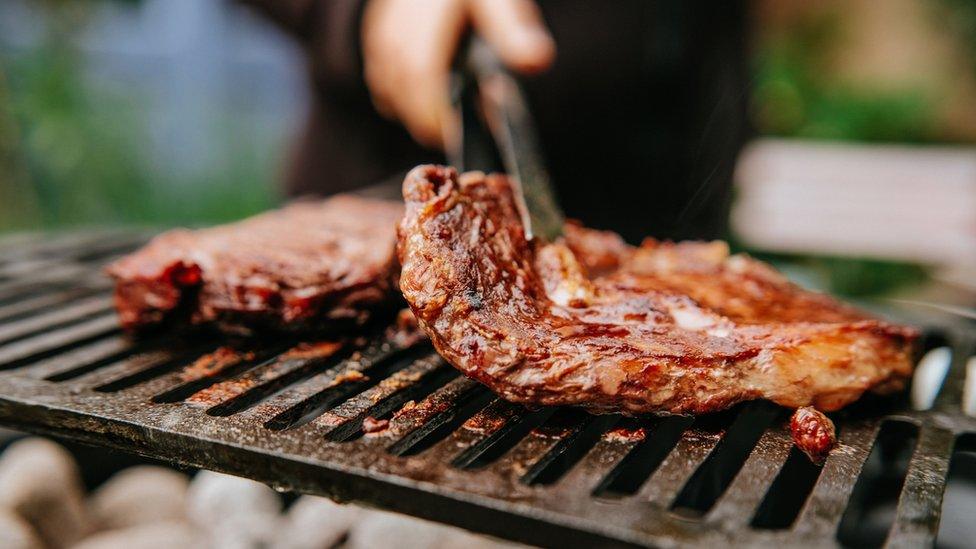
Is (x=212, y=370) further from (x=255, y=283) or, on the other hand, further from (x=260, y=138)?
(x=260, y=138)

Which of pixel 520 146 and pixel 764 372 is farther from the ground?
pixel 520 146

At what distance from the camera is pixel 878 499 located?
102 inches

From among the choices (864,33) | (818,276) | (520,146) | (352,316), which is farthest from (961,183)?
(352,316)

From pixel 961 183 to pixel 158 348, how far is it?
32.0 feet

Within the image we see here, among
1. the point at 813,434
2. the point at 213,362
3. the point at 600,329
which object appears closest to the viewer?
the point at 813,434

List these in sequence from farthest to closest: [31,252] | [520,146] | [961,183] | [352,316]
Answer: [961,183], [31,252], [520,146], [352,316]

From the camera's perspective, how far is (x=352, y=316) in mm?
2252

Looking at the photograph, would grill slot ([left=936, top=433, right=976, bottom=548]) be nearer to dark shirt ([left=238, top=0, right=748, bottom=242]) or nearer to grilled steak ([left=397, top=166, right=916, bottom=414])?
grilled steak ([left=397, top=166, right=916, bottom=414])

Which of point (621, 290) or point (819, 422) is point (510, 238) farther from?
point (819, 422)

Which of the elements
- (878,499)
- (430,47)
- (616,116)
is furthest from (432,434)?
(616,116)

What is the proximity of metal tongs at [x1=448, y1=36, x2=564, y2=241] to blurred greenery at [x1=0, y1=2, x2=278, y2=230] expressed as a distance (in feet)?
21.3

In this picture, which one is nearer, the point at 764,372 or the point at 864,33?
the point at 764,372

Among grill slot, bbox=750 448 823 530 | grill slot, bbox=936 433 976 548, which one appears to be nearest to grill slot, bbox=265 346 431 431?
grill slot, bbox=750 448 823 530

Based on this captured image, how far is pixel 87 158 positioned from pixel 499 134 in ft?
23.3
